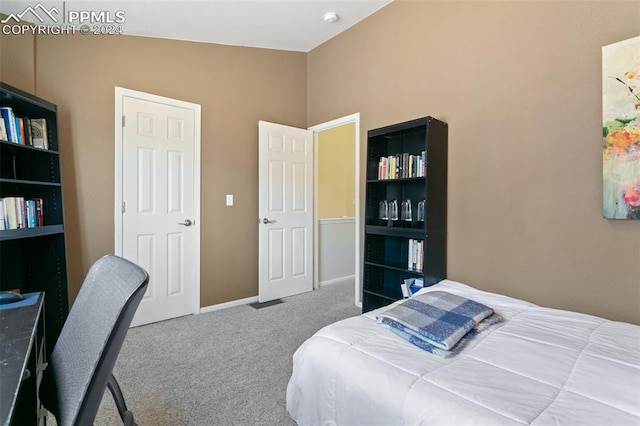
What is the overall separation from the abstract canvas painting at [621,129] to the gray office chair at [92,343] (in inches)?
92.4

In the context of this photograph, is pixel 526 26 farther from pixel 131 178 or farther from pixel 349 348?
pixel 131 178

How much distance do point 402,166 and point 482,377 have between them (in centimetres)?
189

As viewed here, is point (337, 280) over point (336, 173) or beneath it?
beneath

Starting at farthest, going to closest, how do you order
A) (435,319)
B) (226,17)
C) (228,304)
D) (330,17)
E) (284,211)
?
(284,211)
(228,304)
(330,17)
(226,17)
(435,319)

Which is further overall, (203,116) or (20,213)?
(203,116)

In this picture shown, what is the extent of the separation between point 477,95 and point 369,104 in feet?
3.59

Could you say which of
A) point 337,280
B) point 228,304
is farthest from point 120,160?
point 337,280

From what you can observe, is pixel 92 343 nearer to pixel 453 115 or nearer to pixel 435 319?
pixel 435 319

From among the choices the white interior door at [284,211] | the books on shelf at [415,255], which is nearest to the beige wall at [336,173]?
the white interior door at [284,211]

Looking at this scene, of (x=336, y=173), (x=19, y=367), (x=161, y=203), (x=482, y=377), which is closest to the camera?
(x=19, y=367)

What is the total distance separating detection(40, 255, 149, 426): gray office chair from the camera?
26.0 inches

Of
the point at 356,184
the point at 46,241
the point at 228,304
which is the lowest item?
the point at 228,304

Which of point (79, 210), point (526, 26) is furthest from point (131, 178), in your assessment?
point (526, 26)

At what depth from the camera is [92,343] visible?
747 millimetres
